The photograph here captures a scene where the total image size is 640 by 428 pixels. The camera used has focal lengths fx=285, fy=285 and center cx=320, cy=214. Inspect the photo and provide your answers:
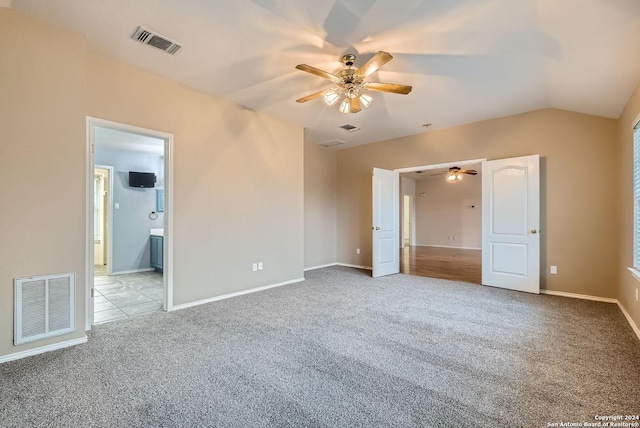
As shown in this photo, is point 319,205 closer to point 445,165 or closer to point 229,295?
point 445,165

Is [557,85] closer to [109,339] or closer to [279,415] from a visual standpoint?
[279,415]

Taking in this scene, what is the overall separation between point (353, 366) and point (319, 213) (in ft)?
14.6

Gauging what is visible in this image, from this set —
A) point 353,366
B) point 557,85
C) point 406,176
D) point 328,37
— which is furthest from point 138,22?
point 406,176

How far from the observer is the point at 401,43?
279cm

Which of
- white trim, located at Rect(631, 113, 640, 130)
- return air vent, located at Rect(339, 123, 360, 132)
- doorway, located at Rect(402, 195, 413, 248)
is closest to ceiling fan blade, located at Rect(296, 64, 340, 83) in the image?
return air vent, located at Rect(339, 123, 360, 132)

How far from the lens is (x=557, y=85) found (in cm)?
344

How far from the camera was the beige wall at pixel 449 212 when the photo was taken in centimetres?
1048

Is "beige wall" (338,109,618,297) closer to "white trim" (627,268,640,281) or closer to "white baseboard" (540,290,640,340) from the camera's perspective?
"white baseboard" (540,290,640,340)

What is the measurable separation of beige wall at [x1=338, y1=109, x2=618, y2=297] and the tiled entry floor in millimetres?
5459

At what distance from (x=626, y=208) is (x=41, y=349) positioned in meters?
6.23

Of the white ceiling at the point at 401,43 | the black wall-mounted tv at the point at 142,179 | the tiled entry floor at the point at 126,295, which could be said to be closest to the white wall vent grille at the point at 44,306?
the tiled entry floor at the point at 126,295

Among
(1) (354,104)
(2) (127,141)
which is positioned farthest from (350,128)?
(2) (127,141)

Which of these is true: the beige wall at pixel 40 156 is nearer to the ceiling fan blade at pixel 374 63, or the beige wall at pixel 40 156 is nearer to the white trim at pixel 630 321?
the ceiling fan blade at pixel 374 63

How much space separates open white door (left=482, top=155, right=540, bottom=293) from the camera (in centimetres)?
431
